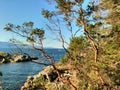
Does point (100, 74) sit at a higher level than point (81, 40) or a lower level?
lower

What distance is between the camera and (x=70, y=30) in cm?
1791

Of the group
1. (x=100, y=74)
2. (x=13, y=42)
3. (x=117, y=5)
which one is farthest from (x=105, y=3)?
(x=13, y=42)

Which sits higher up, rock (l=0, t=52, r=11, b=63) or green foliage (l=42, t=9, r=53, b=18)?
green foliage (l=42, t=9, r=53, b=18)

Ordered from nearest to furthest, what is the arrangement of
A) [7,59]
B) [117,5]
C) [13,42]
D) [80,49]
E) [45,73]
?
1. [13,42]
2. [80,49]
3. [117,5]
4. [45,73]
5. [7,59]

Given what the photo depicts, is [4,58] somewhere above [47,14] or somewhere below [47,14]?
below

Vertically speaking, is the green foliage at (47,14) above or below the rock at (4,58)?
above

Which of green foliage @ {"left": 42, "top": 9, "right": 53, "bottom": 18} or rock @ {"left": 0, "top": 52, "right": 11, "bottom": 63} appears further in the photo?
rock @ {"left": 0, "top": 52, "right": 11, "bottom": 63}

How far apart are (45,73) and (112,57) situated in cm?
2835

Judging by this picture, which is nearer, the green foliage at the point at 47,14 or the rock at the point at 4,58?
the green foliage at the point at 47,14

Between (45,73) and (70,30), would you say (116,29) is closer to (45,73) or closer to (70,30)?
(70,30)

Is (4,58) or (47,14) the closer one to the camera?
(47,14)

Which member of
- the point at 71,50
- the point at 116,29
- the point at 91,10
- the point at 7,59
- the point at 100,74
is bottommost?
the point at 7,59

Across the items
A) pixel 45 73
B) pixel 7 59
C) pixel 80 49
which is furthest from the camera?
pixel 7 59

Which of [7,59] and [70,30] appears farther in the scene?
[7,59]
